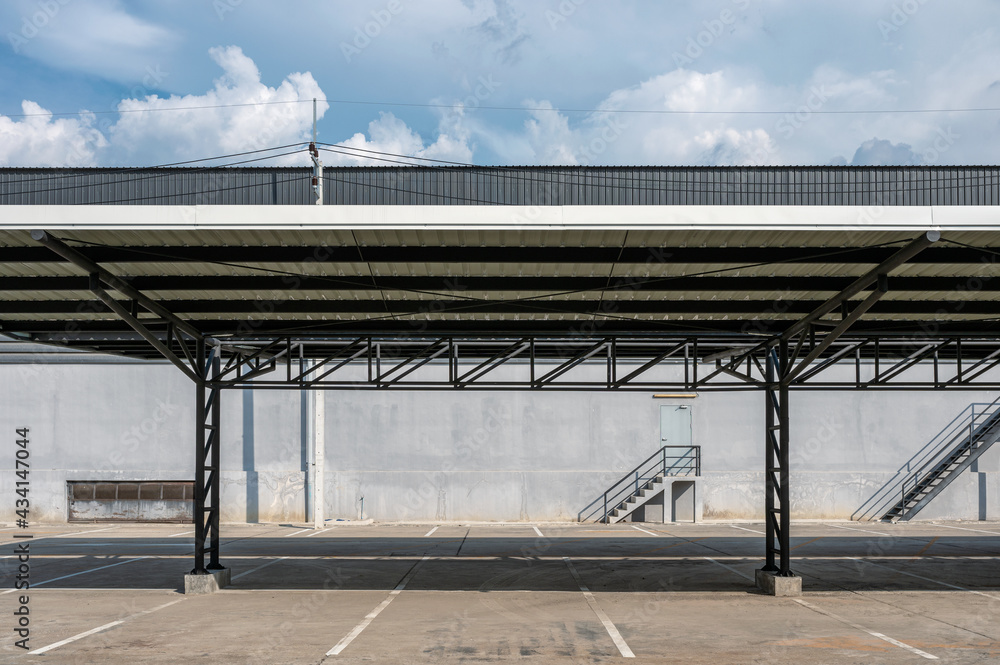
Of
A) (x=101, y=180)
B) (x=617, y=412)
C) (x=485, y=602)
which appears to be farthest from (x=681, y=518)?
(x=101, y=180)

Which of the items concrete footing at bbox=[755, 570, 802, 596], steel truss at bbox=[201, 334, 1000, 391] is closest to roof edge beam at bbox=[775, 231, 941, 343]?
steel truss at bbox=[201, 334, 1000, 391]

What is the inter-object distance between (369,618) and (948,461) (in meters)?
24.6

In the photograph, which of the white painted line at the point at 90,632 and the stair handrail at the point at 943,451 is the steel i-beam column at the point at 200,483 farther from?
the stair handrail at the point at 943,451

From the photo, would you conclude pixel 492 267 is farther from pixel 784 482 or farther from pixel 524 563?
pixel 524 563

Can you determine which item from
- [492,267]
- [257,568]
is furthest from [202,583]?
[492,267]

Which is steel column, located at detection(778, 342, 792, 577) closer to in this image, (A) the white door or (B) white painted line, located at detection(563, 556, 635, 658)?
(B) white painted line, located at detection(563, 556, 635, 658)

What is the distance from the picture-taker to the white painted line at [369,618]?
10.9 m

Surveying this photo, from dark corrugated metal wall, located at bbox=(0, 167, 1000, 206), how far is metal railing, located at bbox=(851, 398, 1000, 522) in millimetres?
8393

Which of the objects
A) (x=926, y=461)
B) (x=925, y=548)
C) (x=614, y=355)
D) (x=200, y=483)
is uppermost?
(x=614, y=355)

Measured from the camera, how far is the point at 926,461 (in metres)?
29.7

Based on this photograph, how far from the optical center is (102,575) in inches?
679

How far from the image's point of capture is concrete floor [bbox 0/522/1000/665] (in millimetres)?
10734

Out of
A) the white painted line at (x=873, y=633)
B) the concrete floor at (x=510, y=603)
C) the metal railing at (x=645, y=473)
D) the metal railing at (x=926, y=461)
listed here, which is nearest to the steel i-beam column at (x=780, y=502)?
the concrete floor at (x=510, y=603)

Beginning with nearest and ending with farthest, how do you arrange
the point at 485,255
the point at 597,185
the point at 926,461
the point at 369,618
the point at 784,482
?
the point at 485,255, the point at 369,618, the point at 784,482, the point at 926,461, the point at 597,185
